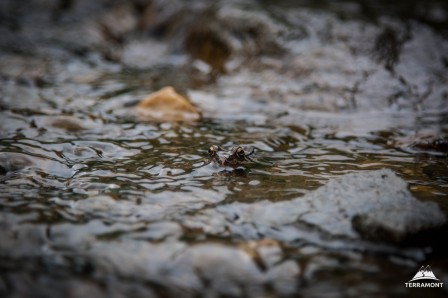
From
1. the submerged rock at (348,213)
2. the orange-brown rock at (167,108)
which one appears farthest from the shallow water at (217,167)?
the orange-brown rock at (167,108)

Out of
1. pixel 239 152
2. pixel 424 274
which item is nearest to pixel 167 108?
pixel 239 152

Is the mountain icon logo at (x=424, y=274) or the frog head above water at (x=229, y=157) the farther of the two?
the frog head above water at (x=229, y=157)

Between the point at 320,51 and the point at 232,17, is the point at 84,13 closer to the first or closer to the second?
the point at 232,17

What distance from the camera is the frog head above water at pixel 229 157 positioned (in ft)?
9.48

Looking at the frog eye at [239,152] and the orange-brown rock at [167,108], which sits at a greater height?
the orange-brown rock at [167,108]

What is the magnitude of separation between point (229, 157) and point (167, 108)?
4.46 feet

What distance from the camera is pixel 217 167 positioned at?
9.45 feet

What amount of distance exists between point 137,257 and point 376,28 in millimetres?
4657

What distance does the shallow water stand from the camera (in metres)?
1.86

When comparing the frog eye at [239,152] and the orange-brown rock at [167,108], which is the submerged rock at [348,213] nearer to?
the frog eye at [239,152]

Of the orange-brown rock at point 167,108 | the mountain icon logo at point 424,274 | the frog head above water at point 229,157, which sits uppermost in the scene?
the orange-brown rock at point 167,108

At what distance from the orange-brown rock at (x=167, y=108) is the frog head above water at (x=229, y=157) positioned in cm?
110

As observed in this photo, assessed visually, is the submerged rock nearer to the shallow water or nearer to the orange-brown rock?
the shallow water

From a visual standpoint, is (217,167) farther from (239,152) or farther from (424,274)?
(424,274)
